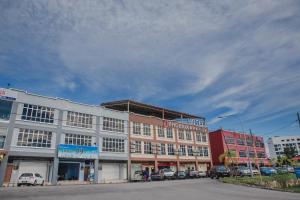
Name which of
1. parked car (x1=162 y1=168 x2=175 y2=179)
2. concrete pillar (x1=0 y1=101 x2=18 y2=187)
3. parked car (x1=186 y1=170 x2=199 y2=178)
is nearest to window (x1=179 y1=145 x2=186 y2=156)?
parked car (x1=186 y1=170 x2=199 y2=178)

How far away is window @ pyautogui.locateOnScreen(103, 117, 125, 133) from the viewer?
4297 cm

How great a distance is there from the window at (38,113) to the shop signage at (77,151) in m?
4.38

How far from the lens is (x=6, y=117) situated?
3244 centimetres

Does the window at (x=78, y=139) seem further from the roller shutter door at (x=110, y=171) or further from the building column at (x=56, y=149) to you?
the roller shutter door at (x=110, y=171)

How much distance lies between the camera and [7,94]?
32750mm

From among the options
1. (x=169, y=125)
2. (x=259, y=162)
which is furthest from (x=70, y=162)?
(x=259, y=162)

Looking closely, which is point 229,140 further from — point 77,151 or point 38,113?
point 38,113

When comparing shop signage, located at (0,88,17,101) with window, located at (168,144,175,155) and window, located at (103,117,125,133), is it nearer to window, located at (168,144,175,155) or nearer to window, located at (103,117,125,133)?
window, located at (103,117,125,133)

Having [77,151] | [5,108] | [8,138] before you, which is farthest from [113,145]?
[5,108]

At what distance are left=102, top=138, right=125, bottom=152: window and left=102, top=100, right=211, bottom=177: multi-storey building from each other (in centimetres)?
196

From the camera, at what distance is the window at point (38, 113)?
34.1m

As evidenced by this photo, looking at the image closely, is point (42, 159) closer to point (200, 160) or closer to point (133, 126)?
point (133, 126)

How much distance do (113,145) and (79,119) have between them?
758 cm

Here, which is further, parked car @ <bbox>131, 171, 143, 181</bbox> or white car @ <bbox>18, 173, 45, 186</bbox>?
parked car @ <bbox>131, 171, 143, 181</bbox>
